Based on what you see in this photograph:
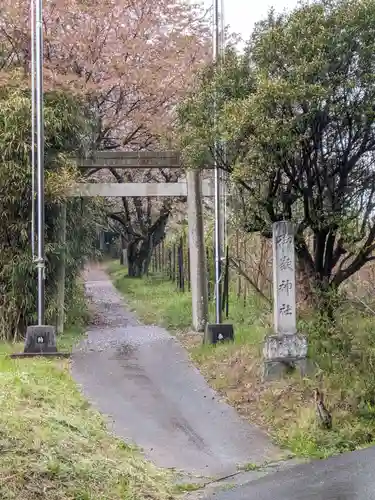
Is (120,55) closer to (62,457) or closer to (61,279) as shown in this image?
(61,279)

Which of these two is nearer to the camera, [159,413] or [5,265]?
Result: [159,413]

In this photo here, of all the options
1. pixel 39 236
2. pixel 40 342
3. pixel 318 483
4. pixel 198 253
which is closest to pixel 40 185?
pixel 39 236

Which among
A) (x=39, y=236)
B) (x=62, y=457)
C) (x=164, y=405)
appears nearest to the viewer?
(x=62, y=457)

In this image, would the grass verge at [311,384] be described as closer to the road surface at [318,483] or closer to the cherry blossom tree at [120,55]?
the road surface at [318,483]

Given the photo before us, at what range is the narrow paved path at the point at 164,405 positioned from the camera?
6199 mm

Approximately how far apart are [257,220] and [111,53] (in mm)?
7134

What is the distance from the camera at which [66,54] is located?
1410cm

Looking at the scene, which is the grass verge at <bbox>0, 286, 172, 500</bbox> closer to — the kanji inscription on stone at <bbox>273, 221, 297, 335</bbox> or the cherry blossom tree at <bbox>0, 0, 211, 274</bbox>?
the kanji inscription on stone at <bbox>273, 221, 297, 335</bbox>

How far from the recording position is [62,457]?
4902 mm

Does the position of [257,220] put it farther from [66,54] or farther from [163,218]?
[163,218]

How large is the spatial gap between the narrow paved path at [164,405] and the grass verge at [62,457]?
1.35 ft

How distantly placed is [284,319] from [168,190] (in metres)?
4.64

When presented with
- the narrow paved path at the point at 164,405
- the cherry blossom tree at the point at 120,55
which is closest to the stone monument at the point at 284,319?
the narrow paved path at the point at 164,405

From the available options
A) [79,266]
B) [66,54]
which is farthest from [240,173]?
[66,54]
